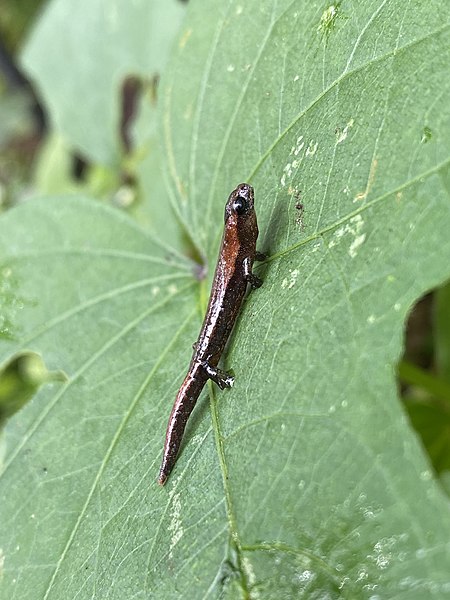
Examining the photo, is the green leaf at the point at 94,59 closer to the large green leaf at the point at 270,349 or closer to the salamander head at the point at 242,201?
the large green leaf at the point at 270,349

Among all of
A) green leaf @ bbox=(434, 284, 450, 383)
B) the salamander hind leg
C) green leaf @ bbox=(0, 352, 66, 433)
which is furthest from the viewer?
green leaf @ bbox=(0, 352, 66, 433)

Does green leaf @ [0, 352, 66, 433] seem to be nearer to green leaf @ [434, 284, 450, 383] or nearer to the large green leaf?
the large green leaf

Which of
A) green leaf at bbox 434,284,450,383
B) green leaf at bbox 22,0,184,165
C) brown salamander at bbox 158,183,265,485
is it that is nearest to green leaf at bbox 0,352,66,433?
green leaf at bbox 22,0,184,165

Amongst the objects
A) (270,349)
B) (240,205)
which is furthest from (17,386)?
(270,349)

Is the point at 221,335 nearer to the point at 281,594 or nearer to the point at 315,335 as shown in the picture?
the point at 315,335

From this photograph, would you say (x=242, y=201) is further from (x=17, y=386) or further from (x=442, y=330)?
(x=17, y=386)

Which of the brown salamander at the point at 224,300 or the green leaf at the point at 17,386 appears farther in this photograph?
the green leaf at the point at 17,386

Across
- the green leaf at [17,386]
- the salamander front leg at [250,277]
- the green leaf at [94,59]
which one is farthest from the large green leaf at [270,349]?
the green leaf at [17,386]

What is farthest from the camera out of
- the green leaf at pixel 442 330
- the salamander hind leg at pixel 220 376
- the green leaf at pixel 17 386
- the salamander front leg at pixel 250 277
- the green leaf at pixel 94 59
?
the green leaf at pixel 17 386

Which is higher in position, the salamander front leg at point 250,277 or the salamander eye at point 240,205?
the salamander eye at point 240,205
